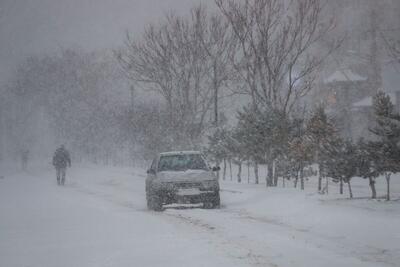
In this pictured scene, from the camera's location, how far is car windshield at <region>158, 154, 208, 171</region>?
1931cm

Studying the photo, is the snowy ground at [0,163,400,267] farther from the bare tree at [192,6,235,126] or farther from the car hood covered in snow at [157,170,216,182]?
the bare tree at [192,6,235,126]

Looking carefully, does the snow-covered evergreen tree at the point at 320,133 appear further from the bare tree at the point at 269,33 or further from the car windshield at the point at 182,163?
the car windshield at the point at 182,163

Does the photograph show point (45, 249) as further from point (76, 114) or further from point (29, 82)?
point (29, 82)

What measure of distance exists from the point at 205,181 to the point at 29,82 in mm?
70968

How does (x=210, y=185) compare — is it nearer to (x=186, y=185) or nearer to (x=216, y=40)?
(x=186, y=185)

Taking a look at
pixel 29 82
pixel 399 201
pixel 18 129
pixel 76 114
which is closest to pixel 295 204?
pixel 399 201

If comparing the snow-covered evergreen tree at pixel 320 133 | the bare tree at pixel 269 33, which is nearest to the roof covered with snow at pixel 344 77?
the bare tree at pixel 269 33

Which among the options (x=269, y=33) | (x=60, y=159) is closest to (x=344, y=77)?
(x=60, y=159)

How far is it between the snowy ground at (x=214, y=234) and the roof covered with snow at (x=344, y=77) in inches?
2034

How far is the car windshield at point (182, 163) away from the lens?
19312 millimetres

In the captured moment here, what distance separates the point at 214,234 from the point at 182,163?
7424mm

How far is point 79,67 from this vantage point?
81.1 m

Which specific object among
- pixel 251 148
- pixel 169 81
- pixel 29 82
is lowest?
pixel 251 148

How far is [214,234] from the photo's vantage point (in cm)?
1232
